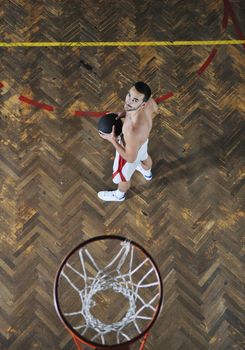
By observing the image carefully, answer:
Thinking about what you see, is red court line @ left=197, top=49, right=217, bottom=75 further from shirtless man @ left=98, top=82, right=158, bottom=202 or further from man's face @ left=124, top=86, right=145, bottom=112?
man's face @ left=124, top=86, right=145, bottom=112

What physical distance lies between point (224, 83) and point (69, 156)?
2.05 metres

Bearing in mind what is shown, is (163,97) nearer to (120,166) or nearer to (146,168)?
(146,168)

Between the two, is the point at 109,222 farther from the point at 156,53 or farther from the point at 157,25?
the point at 157,25

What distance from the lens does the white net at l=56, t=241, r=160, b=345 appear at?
407 cm

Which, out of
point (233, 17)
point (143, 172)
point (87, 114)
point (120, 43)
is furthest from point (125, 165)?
point (233, 17)

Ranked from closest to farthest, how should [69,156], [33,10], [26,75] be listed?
[69,156]
[26,75]
[33,10]

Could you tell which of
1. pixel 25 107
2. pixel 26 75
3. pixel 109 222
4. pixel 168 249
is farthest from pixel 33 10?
pixel 168 249

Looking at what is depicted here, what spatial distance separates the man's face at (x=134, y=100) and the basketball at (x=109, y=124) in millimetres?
267

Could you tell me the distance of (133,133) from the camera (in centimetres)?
374

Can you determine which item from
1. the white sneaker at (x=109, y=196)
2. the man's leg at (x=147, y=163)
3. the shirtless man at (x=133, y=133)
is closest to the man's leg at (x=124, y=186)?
the shirtless man at (x=133, y=133)

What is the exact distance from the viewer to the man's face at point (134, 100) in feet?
11.7

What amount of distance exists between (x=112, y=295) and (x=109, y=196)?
3.31ft

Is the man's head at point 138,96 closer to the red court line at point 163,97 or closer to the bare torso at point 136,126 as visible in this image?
the bare torso at point 136,126

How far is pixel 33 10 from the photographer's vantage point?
225 inches
